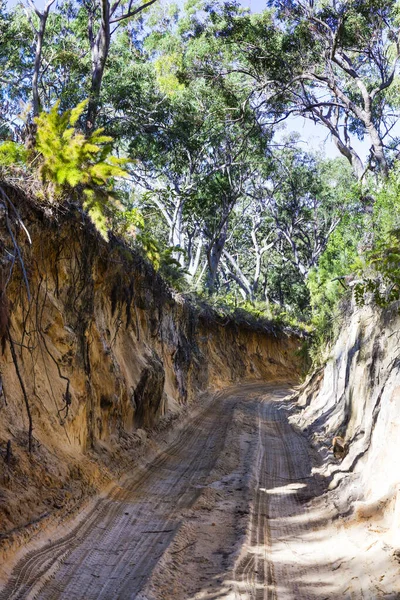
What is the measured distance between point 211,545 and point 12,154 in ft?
18.0

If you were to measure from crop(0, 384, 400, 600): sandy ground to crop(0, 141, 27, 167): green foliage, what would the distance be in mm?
4482

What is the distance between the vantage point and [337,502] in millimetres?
7418

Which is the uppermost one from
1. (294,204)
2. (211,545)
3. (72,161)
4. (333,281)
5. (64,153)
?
(294,204)

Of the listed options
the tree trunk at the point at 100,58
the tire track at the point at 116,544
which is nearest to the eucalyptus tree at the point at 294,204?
the tree trunk at the point at 100,58

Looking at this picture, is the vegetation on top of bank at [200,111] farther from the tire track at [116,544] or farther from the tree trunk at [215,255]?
the tire track at [116,544]

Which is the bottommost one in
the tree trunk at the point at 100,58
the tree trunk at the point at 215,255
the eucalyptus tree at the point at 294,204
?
the tree trunk at the point at 215,255

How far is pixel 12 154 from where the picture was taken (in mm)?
7934

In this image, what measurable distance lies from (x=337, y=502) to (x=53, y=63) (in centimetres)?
2030

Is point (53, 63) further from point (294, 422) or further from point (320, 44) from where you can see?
point (294, 422)

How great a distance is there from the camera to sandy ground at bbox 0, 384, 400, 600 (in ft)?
15.9

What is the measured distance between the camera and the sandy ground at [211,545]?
4852 mm

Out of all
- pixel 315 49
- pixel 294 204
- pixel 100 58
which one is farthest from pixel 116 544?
pixel 294 204

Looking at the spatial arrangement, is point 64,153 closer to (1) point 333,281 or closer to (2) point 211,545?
(2) point 211,545

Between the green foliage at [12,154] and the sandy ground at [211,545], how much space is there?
448 centimetres
